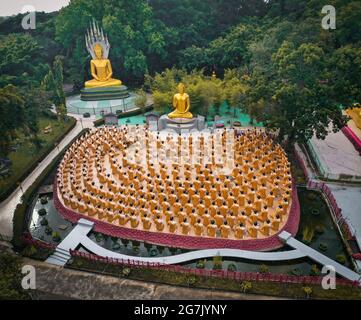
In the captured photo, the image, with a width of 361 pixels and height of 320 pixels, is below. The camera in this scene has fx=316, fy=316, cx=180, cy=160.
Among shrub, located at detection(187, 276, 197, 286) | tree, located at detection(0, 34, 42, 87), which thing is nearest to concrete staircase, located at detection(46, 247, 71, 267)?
shrub, located at detection(187, 276, 197, 286)

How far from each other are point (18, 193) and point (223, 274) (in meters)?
14.4

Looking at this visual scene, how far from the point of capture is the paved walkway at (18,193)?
17.0 m

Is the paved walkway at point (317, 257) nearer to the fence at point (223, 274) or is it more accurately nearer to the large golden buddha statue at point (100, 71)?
the fence at point (223, 274)

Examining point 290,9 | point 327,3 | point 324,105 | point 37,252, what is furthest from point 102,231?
point 290,9

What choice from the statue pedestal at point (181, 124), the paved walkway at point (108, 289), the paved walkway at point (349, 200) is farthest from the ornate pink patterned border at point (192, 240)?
the statue pedestal at point (181, 124)

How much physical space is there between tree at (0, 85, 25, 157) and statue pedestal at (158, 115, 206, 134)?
10.2 meters

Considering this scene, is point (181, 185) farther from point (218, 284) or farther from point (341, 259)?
point (341, 259)

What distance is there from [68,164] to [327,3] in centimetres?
2726

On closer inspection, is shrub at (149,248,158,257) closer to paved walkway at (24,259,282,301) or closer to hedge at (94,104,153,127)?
paved walkway at (24,259,282,301)

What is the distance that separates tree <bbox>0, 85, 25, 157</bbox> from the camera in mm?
19172

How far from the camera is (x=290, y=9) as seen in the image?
132 ft

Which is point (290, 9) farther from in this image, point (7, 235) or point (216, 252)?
point (7, 235)

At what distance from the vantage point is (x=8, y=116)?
65.1 feet

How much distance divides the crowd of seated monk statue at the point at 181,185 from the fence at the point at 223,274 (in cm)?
202
